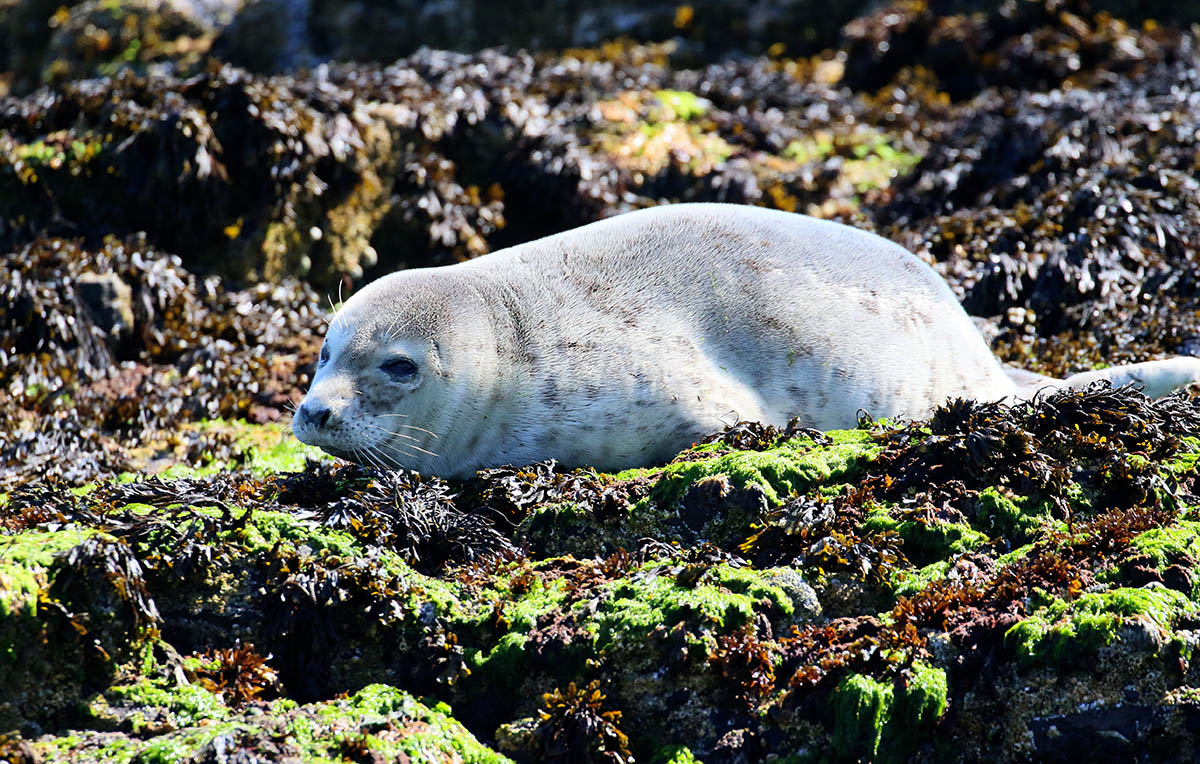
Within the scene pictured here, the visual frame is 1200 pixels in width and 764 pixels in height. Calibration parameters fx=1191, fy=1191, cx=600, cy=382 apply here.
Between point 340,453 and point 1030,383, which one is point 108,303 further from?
point 1030,383

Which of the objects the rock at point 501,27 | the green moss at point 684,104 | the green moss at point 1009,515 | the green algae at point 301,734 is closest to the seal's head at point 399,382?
the green algae at point 301,734

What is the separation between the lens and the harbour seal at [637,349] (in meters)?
4.86

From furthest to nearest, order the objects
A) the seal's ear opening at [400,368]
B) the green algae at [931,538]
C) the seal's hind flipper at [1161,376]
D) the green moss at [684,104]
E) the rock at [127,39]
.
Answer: the rock at [127,39]
the green moss at [684,104]
the seal's hind flipper at [1161,376]
the seal's ear opening at [400,368]
the green algae at [931,538]

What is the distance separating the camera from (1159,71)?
36.5ft

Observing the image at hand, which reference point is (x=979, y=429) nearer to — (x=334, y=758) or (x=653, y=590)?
(x=653, y=590)

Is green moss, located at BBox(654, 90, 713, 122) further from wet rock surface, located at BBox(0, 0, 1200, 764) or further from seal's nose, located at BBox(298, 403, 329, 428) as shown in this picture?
seal's nose, located at BBox(298, 403, 329, 428)

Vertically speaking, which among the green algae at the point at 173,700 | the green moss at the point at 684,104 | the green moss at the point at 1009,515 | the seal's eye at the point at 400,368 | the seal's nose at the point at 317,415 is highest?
the seal's eye at the point at 400,368

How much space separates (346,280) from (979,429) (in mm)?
5769

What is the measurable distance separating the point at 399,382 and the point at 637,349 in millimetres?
993

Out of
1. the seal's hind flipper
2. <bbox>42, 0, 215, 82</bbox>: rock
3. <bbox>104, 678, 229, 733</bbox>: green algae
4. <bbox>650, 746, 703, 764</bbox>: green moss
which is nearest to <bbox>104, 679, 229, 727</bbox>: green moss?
<bbox>104, 678, 229, 733</bbox>: green algae

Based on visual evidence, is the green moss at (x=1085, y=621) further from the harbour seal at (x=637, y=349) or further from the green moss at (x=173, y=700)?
the green moss at (x=173, y=700)

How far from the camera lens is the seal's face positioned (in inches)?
186

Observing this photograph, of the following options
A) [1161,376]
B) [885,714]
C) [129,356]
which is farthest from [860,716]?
[129,356]

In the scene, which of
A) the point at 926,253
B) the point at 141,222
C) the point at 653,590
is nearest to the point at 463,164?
the point at 141,222
